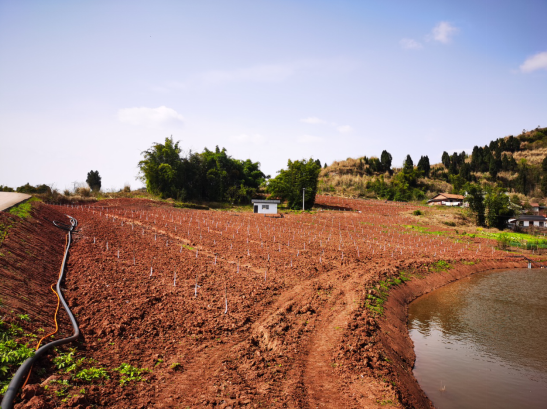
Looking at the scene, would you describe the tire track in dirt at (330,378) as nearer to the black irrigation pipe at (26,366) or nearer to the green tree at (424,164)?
the black irrigation pipe at (26,366)

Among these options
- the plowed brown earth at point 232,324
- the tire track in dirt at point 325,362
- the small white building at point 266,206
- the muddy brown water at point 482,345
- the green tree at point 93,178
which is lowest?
the muddy brown water at point 482,345

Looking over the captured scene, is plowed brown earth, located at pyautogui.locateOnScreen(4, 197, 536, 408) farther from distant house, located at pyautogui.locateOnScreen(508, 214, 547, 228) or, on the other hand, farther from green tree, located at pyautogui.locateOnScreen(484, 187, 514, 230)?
distant house, located at pyautogui.locateOnScreen(508, 214, 547, 228)

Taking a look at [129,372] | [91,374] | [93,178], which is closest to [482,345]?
[129,372]

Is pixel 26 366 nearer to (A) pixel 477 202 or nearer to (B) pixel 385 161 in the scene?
(A) pixel 477 202

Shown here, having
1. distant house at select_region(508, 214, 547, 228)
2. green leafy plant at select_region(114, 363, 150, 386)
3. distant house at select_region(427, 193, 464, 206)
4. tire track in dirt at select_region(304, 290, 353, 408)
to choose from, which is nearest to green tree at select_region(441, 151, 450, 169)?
distant house at select_region(427, 193, 464, 206)

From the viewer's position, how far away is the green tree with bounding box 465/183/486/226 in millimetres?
45969

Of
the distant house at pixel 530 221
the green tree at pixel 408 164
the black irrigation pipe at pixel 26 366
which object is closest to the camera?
the black irrigation pipe at pixel 26 366

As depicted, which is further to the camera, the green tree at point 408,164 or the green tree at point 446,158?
the green tree at point 446,158

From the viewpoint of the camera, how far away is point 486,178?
299ft

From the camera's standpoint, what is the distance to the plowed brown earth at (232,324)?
7305 millimetres

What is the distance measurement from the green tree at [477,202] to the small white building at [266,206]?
28.0 meters

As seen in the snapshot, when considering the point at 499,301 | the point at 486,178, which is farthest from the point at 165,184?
the point at 486,178

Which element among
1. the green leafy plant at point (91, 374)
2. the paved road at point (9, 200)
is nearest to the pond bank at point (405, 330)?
the green leafy plant at point (91, 374)

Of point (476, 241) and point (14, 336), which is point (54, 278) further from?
point (476, 241)
